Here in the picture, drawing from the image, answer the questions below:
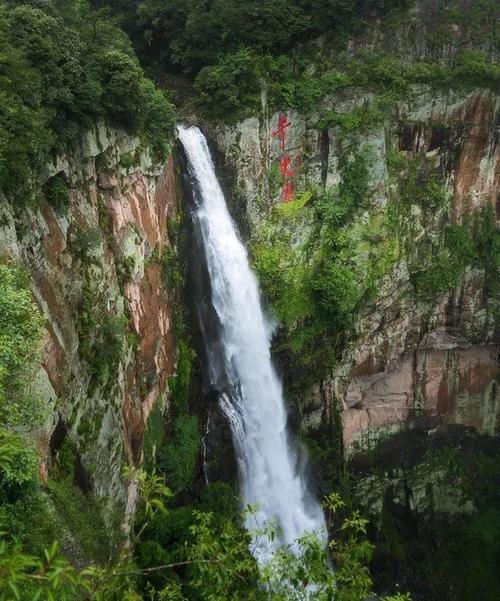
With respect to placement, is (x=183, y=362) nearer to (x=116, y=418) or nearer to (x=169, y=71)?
(x=116, y=418)

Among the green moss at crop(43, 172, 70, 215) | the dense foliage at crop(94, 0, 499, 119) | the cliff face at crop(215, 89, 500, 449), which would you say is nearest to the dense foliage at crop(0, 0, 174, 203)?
the green moss at crop(43, 172, 70, 215)

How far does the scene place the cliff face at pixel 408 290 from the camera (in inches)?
640

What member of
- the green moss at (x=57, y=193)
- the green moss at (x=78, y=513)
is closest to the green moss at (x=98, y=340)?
the green moss at (x=57, y=193)

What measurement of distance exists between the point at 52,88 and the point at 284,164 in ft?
29.7

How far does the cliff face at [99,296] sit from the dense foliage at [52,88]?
402mm

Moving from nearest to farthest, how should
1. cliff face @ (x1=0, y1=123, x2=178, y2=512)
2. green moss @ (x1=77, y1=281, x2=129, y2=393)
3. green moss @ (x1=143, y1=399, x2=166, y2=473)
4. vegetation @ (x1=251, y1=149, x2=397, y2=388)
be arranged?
cliff face @ (x1=0, y1=123, x2=178, y2=512) → green moss @ (x1=77, y1=281, x2=129, y2=393) → green moss @ (x1=143, y1=399, x2=166, y2=473) → vegetation @ (x1=251, y1=149, x2=397, y2=388)

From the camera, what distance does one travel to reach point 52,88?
331 inches

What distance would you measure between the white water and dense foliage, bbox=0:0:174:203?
124 inches

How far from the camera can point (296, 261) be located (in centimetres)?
1627

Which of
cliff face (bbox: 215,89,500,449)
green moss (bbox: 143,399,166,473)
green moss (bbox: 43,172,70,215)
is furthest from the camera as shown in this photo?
cliff face (bbox: 215,89,500,449)

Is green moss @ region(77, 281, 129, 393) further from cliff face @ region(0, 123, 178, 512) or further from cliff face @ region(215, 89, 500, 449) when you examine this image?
cliff face @ region(215, 89, 500, 449)

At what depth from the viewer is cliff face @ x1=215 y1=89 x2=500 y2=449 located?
16.3 m

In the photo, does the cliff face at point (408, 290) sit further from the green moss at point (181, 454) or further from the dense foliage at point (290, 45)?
the green moss at point (181, 454)

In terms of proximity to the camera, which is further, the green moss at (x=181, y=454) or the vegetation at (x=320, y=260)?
the vegetation at (x=320, y=260)
